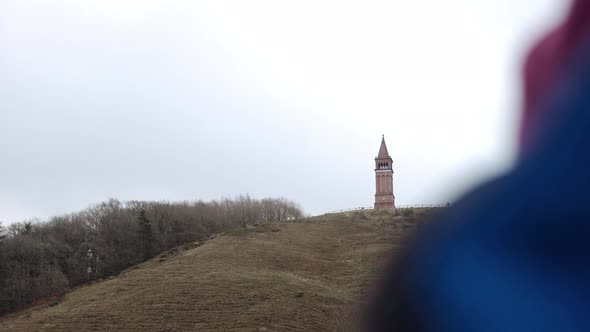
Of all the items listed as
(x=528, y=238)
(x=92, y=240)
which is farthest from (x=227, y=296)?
(x=92, y=240)

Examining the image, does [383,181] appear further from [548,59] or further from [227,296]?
[548,59]

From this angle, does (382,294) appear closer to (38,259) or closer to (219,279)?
(219,279)

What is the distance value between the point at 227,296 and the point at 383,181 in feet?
155

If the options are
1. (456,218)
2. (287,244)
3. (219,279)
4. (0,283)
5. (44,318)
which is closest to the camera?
(456,218)

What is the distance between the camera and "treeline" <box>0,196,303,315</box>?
43.3m

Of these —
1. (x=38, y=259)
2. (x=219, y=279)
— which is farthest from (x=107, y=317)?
(x=38, y=259)

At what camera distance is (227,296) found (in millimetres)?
20156

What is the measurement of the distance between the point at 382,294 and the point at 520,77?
0.67 m

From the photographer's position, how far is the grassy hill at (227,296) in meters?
17.5

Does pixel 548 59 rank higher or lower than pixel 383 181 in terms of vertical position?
→ lower

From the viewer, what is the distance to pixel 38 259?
156 ft

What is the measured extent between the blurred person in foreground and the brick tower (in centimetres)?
6019

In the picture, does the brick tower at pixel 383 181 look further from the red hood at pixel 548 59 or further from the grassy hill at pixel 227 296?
the red hood at pixel 548 59

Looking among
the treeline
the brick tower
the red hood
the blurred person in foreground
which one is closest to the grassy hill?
the blurred person in foreground
